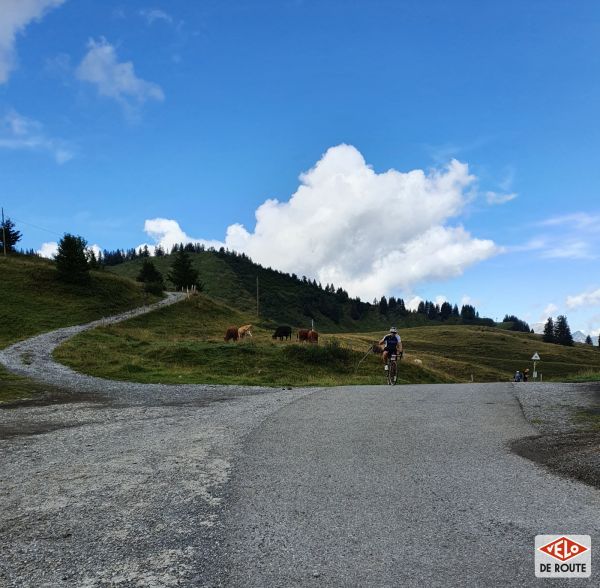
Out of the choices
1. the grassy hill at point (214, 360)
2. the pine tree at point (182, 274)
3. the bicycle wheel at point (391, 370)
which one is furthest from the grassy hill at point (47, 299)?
the bicycle wheel at point (391, 370)

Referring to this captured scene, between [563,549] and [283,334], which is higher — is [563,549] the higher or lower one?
the lower one

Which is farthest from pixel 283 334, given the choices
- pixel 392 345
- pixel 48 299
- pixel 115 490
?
pixel 115 490

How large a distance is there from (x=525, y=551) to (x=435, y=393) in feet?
37.9

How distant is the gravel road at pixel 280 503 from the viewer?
4.14m

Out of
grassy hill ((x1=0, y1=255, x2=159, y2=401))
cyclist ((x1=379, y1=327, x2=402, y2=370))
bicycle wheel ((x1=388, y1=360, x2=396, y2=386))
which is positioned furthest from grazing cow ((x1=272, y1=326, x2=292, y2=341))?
bicycle wheel ((x1=388, y1=360, x2=396, y2=386))

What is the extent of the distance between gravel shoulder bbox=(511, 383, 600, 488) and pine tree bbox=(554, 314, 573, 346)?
168 metres

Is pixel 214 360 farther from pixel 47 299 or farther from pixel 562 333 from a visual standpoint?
pixel 562 333

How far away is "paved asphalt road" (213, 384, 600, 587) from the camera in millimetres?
4082

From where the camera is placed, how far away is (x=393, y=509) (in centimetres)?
541

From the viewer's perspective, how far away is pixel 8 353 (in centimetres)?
3022

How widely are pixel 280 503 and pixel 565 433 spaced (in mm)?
6409

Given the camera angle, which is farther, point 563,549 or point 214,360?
point 214,360

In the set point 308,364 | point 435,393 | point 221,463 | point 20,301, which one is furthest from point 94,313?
point 221,463

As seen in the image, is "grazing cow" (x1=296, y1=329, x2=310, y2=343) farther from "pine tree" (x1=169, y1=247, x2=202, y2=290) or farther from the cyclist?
"pine tree" (x1=169, y1=247, x2=202, y2=290)
